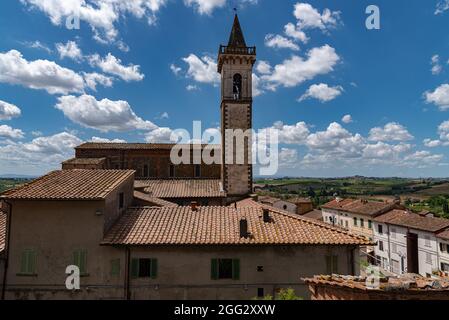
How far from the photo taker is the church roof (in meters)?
35.0

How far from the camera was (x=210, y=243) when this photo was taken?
47.6ft

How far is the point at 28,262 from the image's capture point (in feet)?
48.1

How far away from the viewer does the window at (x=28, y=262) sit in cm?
1459

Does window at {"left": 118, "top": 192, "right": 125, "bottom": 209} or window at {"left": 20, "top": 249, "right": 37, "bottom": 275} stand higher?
window at {"left": 118, "top": 192, "right": 125, "bottom": 209}

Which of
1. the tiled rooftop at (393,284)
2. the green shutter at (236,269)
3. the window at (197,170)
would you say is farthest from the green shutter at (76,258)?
Answer: the window at (197,170)

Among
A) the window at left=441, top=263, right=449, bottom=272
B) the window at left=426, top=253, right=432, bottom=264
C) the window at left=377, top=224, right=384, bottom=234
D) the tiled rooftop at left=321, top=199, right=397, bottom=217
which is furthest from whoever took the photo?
the tiled rooftop at left=321, top=199, right=397, bottom=217

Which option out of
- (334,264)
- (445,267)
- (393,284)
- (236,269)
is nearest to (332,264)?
(334,264)

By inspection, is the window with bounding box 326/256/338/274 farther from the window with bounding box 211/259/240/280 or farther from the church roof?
the church roof

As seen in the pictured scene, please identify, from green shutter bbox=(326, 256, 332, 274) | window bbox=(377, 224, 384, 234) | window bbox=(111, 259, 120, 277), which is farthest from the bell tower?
window bbox=(377, 224, 384, 234)

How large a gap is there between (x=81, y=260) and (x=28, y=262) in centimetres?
246

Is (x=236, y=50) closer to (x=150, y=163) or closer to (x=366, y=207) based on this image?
(x=150, y=163)
